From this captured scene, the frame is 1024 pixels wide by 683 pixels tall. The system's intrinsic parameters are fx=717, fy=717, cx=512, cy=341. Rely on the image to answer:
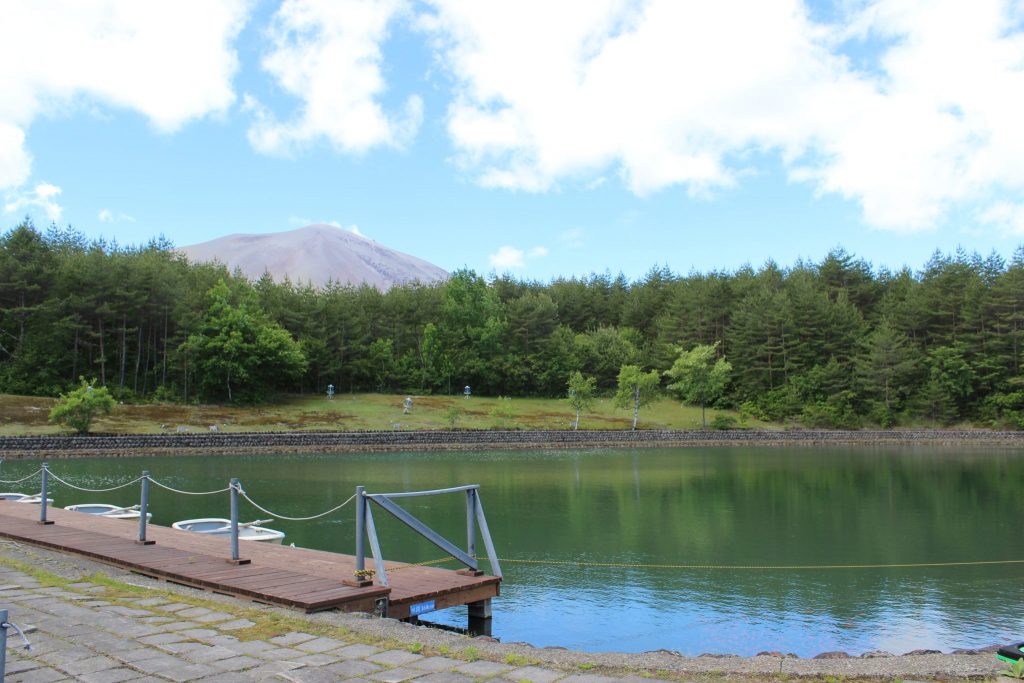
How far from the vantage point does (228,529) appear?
45.2ft

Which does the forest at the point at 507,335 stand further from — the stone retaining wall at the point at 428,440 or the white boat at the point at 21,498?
the white boat at the point at 21,498

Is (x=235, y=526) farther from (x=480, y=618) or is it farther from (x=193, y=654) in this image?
(x=193, y=654)

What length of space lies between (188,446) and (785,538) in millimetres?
33229

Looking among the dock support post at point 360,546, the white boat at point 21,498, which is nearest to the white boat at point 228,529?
the dock support post at point 360,546

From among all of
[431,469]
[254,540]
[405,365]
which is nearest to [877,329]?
[405,365]

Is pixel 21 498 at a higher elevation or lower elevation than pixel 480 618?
higher

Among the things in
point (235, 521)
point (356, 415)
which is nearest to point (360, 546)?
point (235, 521)

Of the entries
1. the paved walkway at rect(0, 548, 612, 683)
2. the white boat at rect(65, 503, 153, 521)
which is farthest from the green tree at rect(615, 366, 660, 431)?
the paved walkway at rect(0, 548, 612, 683)

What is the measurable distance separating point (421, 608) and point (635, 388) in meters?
51.2

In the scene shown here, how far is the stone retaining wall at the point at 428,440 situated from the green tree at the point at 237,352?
1394 cm

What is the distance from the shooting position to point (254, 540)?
39.9ft

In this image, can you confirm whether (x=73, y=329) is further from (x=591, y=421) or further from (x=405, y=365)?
(x=591, y=421)

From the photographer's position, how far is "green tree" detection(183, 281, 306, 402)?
186ft

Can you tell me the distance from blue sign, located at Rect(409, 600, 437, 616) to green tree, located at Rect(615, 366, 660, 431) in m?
50.2
